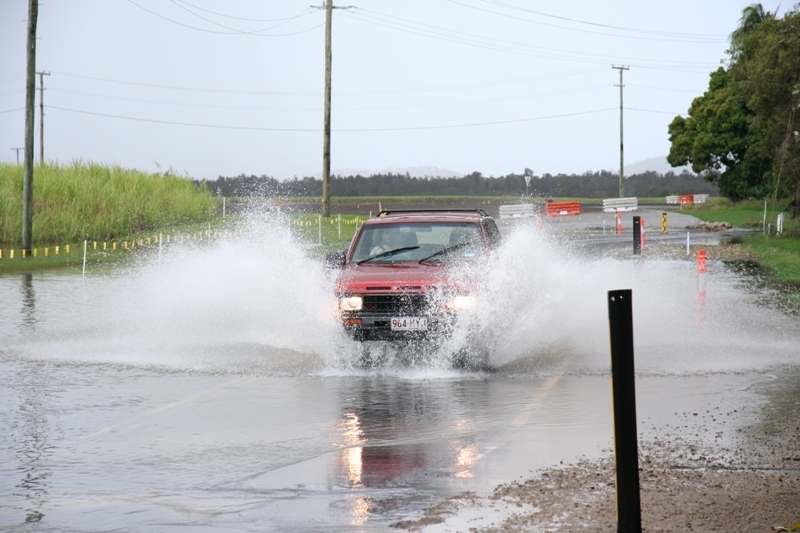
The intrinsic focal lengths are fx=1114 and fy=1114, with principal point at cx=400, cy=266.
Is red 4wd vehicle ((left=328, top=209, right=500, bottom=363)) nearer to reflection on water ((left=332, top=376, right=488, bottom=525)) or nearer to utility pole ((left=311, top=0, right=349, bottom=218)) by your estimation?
reflection on water ((left=332, top=376, right=488, bottom=525))

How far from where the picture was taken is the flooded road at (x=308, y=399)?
7.04 meters

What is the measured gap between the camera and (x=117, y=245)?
1581 inches

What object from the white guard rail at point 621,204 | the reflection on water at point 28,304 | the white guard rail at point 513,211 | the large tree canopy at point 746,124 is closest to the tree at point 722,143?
the large tree canopy at point 746,124

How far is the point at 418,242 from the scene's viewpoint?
1425cm

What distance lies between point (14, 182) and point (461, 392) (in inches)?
1397

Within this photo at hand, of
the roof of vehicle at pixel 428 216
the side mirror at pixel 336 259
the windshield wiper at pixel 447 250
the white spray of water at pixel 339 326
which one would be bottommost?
the white spray of water at pixel 339 326

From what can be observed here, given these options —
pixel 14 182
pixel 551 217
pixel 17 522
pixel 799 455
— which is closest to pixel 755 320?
pixel 799 455

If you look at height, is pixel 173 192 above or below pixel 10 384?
above

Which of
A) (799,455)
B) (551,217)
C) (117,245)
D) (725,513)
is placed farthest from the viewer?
(551,217)

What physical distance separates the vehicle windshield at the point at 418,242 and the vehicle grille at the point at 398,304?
115cm

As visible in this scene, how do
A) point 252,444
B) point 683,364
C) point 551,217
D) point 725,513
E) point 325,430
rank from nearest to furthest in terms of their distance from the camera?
point 725,513 < point 252,444 < point 325,430 < point 683,364 < point 551,217

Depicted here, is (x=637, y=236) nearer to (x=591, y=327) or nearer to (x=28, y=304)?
(x=591, y=327)

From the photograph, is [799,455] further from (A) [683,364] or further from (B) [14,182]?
(B) [14,182]

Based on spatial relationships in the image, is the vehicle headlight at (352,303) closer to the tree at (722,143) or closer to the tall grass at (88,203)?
the tall grass at (88,203)
